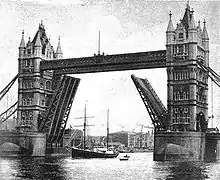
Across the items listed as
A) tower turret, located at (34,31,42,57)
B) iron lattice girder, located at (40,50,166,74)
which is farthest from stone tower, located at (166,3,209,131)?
tower turret, located at (34,31,42,57)

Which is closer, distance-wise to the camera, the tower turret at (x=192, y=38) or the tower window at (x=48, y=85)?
the tower turret at (x=192, y=38)

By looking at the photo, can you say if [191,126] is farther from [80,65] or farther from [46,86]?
[46,86]

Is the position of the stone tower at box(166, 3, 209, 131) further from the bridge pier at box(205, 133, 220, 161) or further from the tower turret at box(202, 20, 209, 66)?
the tower turret at box(202, 20, 209, 66)

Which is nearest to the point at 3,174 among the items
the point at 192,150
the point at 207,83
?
the point at 192,150

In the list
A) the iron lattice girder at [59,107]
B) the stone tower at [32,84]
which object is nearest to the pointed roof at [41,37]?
the stone tower at [32,84]

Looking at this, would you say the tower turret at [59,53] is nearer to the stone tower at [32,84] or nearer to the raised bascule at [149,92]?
the raised bascule at [149,92]

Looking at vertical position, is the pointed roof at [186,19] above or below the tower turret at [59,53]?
→ above
